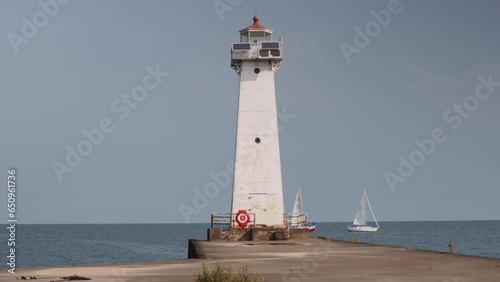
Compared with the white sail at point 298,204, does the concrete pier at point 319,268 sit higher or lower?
lower

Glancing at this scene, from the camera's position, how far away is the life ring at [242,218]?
1826 inches

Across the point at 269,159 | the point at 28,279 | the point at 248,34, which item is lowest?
the point at 28,279

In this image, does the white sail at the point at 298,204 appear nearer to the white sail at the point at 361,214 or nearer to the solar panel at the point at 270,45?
the white sail at the point at 361,214

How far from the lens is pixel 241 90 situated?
47188 mm

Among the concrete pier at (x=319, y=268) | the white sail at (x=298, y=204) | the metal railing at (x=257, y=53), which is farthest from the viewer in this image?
the white sail at (x=298, y=204)

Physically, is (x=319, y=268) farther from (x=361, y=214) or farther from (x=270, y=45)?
(x=361, y=214)

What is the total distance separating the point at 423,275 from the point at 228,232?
82.0 ft

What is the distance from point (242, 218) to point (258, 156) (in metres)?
4.09

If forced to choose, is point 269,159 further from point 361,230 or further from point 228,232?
point 361,230

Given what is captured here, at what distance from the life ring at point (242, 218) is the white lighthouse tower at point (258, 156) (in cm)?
14

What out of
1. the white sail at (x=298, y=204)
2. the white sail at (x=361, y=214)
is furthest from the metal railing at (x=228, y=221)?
the white sail at (x=361, y=214)

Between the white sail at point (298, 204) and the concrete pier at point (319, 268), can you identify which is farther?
the white sail at point (298, 204)

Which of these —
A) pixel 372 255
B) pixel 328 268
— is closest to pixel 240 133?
pixel 372 255

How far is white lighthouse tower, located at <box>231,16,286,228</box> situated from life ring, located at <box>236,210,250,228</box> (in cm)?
14
